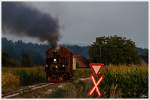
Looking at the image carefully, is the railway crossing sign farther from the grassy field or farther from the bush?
the bush

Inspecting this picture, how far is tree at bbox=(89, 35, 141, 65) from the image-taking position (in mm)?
16422

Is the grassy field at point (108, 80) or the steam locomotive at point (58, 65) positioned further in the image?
the steam locomotive at point (58, 65)

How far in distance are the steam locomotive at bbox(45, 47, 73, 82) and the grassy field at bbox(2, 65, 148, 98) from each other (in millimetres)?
173

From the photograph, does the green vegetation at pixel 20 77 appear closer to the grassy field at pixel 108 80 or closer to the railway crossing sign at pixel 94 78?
the grassy field at pixel 108 80

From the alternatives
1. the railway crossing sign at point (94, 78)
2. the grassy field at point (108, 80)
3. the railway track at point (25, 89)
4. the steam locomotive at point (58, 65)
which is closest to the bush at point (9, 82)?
the grassy field at point (108, 80)

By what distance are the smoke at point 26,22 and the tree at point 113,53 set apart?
0.96 m

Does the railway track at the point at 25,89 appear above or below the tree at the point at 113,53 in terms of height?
below

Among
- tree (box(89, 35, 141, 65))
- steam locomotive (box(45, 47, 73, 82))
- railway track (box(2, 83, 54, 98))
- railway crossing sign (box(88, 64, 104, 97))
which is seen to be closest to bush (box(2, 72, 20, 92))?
railway track (box(2, 83, 54, 98))

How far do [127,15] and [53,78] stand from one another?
7.53 feet

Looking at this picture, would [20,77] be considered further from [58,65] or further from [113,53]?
[113,53]

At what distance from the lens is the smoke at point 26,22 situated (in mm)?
16219

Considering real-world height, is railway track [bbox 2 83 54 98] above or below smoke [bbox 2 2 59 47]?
below

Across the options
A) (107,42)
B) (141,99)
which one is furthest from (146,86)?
(107,42)

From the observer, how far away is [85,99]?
16219mm
